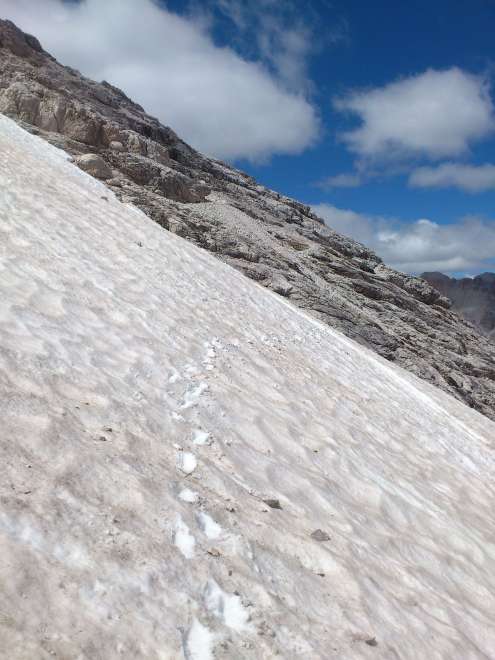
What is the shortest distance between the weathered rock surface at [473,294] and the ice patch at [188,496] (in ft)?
555

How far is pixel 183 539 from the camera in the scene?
377cm

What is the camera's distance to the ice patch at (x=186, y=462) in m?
4.80

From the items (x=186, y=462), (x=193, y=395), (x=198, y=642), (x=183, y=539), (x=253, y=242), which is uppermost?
(x=253, y=242)

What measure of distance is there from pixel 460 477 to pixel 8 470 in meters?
8.39

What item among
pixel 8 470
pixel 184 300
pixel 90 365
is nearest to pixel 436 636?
pixel 8 470

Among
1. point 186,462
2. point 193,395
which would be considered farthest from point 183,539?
point 193,395

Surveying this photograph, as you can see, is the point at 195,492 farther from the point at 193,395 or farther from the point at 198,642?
the point at 193,395

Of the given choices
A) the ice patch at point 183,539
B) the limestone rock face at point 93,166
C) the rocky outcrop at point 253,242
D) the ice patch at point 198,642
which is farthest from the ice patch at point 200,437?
the limestone rock face at point 93,166

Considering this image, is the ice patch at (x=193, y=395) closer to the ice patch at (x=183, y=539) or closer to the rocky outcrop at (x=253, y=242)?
the ice patch at (x=183, y=539)

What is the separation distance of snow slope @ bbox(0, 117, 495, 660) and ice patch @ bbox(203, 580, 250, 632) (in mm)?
16

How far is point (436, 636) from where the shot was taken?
4406mm

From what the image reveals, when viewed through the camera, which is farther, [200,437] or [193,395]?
[193,395]

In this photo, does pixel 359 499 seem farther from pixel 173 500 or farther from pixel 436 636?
pixel 173 500

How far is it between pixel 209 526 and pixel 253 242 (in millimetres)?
20584
